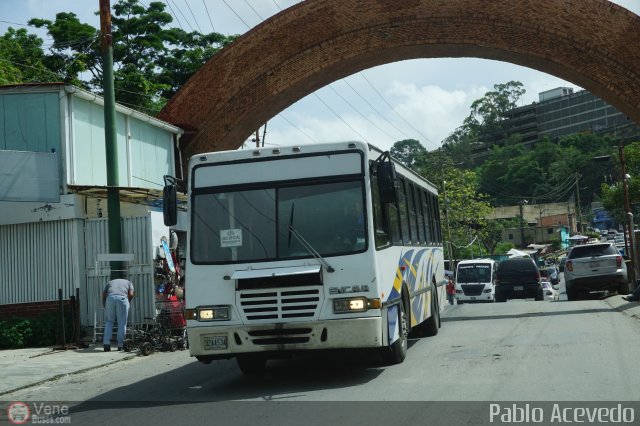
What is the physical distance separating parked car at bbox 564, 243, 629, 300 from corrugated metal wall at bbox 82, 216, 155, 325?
14.8 m

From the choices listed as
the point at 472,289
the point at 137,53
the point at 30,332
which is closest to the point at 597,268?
the point at 472,289

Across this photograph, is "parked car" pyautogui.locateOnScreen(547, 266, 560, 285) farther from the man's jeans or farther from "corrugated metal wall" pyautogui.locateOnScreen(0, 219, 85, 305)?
the man's jeans

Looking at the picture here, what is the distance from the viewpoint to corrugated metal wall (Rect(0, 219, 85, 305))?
17.9m

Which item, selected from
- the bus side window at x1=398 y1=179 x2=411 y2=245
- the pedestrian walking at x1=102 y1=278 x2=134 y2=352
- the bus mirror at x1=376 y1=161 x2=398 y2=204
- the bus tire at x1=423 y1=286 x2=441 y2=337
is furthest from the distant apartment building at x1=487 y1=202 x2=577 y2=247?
the bus mirror at x1=376 y1=161 x2=398 y2=204

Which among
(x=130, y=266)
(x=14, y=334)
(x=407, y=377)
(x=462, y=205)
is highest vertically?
(x=462, y=205)

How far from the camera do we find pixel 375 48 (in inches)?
961

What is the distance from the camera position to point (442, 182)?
6638 cm

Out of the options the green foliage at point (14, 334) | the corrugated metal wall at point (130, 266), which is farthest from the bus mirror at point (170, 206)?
the green foliage at point (14, 334)

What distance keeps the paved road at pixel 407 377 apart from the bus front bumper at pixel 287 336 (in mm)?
534

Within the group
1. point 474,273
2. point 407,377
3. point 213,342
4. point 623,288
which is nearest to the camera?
point 213,342

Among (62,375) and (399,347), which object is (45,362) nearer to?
(62,375)

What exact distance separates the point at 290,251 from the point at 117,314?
24.5ft

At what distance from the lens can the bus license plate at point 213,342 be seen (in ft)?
32.3

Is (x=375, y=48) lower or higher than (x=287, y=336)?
higher
